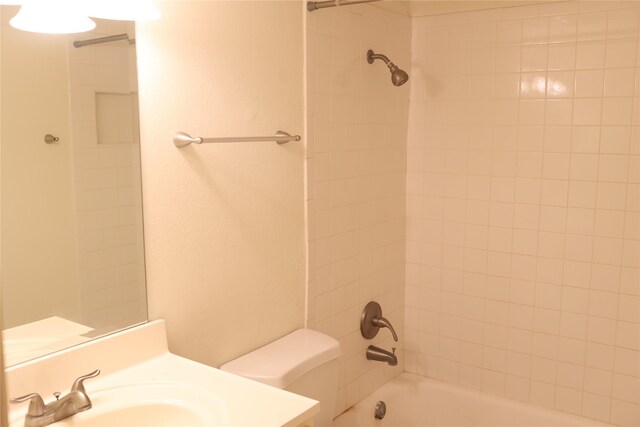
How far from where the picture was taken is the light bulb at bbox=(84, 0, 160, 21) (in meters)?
1.36

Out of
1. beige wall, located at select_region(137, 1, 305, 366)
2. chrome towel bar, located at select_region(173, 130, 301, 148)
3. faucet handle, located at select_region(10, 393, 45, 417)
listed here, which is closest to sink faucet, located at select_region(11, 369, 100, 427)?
faucet handle, located at select_region(10, 393, 45, 417)

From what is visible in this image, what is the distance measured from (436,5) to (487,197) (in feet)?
2.98

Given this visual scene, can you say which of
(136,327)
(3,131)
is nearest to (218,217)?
(136,327)

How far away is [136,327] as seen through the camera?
1.60 m

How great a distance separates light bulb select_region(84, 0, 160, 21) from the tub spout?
1.75m

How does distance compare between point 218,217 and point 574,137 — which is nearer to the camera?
point 218,217

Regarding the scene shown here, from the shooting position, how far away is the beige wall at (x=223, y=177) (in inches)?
64.4

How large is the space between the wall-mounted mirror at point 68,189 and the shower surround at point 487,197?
2.66 ft

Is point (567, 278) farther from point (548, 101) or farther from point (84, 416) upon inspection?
point (84, 416)


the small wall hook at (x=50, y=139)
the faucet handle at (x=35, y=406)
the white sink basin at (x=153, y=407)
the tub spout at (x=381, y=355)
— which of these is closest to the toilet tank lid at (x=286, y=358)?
the white sink basin at (x=153, y=407)

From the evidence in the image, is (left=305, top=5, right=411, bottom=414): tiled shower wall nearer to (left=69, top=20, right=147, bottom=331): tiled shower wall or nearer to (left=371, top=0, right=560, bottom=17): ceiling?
(left=371, top=0, right=560, bottom=17): ceiling

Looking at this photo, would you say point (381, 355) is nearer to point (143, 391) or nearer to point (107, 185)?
point (143, 391)

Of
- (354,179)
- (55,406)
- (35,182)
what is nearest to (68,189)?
(35,182)

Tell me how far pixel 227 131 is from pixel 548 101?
4.73 feet
